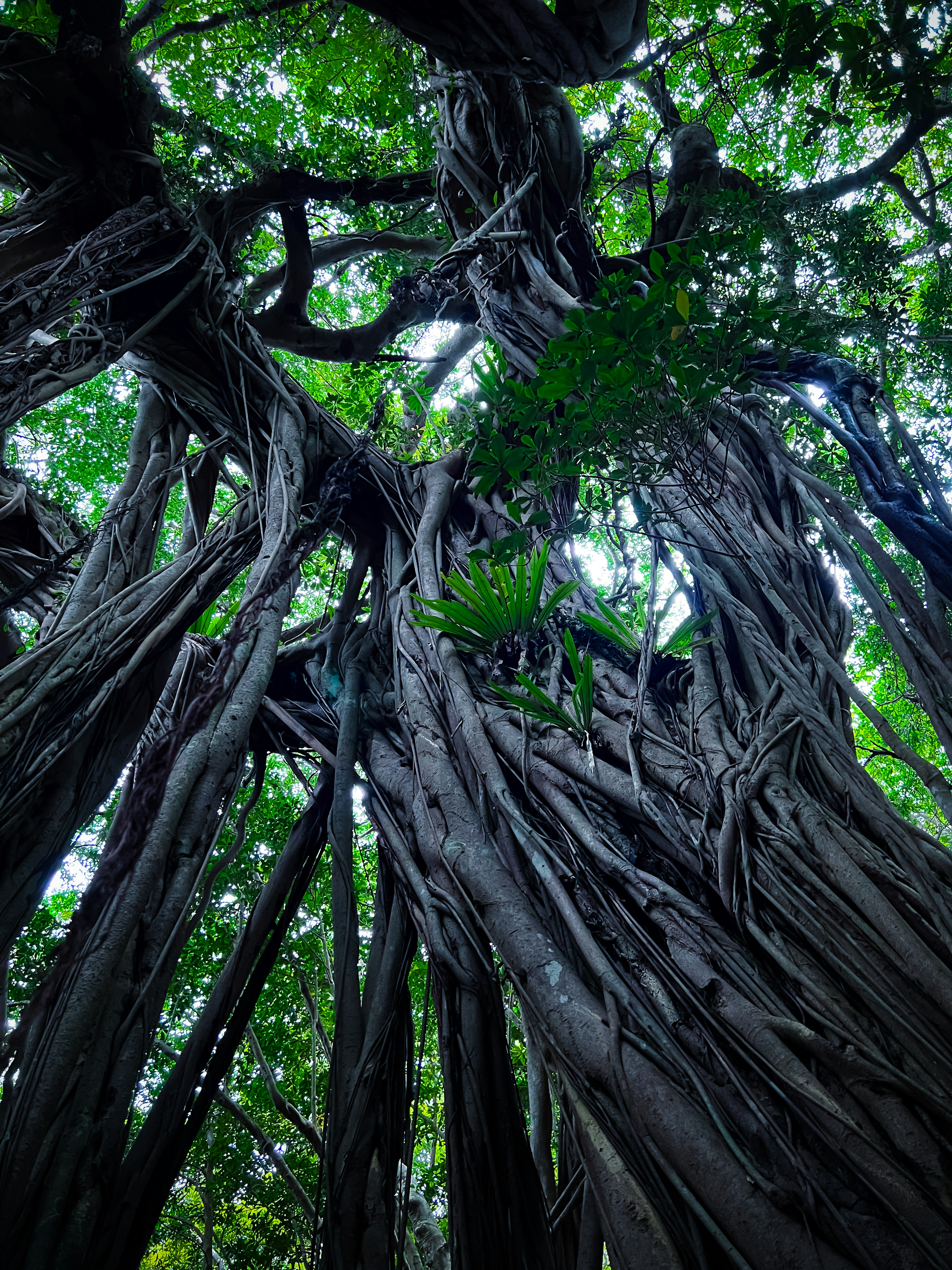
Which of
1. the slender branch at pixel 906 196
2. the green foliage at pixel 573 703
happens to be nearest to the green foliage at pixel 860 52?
the green foliage at pixel 573 703

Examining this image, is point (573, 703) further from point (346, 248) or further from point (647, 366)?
point (346, 248)

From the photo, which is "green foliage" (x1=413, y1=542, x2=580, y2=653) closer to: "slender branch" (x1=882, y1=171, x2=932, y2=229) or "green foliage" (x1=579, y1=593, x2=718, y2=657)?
"green foliage" (x1=579, y1=593, x2=718, y2=657)

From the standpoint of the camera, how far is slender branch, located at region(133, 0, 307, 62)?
2.75 meters

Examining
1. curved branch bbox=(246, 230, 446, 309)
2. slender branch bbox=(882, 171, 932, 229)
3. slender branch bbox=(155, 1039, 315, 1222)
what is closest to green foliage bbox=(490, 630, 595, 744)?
slender branch bbox=(155, 1039, 315, 1222)

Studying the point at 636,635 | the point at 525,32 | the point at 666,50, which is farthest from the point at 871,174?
the point at 636,635

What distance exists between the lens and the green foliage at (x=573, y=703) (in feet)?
5.41

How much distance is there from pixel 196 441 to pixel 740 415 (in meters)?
3.87

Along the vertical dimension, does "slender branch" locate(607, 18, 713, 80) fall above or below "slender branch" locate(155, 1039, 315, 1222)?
above

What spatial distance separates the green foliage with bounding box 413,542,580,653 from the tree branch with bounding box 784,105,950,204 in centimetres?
204

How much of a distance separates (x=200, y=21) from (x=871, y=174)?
3.25 meters

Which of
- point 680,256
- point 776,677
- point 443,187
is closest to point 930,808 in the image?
point 776,677

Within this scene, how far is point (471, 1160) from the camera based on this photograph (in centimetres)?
116

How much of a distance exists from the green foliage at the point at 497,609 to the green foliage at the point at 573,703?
0.85 ft

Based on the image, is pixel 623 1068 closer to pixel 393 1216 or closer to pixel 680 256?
pixel 393 1216
